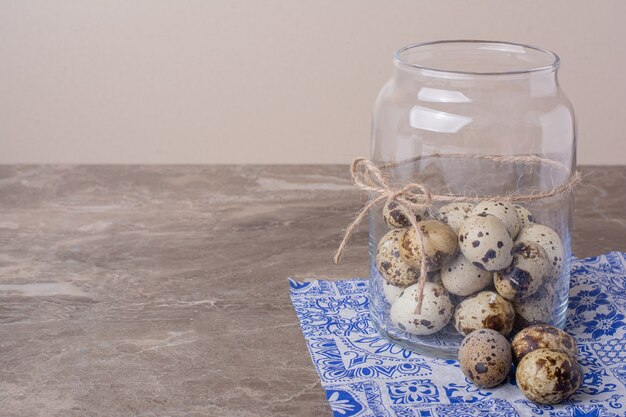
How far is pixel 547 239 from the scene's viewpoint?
42.3 inches

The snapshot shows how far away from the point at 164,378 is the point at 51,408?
13 cm

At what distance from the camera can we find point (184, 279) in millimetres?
1339

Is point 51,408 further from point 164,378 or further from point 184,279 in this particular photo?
point 184,279

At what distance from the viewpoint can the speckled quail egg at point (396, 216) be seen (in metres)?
1.10

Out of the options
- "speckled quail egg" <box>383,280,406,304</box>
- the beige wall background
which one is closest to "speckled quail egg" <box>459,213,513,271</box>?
"speckled quail egg" <box>383,280,406,304</box>

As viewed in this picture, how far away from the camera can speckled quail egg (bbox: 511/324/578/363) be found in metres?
0.99

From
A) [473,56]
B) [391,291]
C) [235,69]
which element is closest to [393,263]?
[391,291]

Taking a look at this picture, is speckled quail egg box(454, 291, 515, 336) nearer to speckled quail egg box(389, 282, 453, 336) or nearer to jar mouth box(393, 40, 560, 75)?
speckled quail egg box(389, 282, 453, 336)

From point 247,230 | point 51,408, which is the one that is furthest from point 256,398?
point 247,230

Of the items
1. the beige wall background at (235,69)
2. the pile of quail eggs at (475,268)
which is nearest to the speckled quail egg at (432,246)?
the pile of quail eggs at (475,268)

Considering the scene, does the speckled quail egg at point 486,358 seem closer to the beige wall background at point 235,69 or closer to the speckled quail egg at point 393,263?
the speckled quail egg at point 393,263

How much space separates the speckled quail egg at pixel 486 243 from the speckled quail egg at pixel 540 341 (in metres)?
0.08

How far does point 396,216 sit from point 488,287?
0.47 feet

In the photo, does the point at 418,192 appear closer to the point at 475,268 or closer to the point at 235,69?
the point at 475,268
